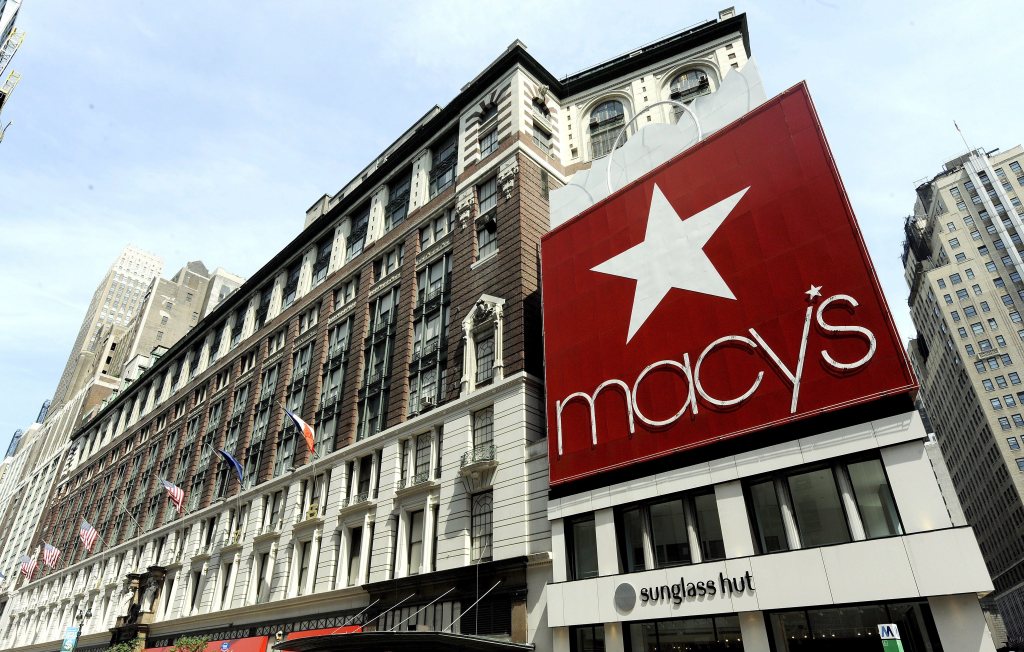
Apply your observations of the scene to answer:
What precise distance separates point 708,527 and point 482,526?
456 inches

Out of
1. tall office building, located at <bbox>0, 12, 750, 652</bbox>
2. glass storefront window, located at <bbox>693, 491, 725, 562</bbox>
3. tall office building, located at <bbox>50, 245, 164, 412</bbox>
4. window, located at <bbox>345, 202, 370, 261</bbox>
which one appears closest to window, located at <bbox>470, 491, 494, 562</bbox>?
tall office building, located at <bbox>0, 12, 750, 652</bbox>

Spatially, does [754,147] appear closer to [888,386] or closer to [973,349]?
[888,386]

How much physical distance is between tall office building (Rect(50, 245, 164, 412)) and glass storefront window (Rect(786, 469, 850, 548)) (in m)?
143

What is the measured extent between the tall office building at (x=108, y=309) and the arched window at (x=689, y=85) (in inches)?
5174

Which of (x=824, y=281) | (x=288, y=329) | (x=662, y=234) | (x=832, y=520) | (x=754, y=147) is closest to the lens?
(x=832, y=520)

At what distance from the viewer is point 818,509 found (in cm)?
2027

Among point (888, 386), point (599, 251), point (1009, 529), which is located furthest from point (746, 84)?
point (1009, 529)

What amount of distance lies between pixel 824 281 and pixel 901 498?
7325 millimetres

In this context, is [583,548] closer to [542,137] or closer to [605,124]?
[542,137]

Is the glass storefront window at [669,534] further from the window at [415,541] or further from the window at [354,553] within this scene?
the window at [354,553]

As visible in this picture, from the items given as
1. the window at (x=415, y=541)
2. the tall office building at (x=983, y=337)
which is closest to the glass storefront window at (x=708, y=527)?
the window at (x=415, y=541)

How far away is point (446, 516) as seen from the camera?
31.7 metres

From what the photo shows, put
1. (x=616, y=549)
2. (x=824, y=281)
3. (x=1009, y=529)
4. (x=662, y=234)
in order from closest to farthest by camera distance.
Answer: (x=824, y=281) < (x=616, y=549) < (x=662, y=234) < (x=1009, y=529)

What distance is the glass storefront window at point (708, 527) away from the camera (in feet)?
72.0
